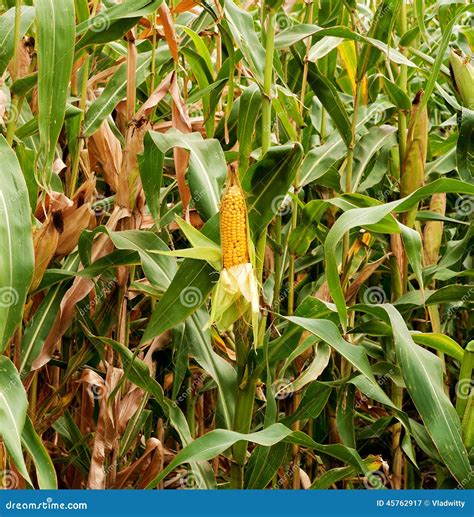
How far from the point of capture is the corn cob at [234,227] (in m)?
1.29

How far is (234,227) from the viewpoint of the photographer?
131cm

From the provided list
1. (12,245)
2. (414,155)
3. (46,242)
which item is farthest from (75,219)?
(414,155)

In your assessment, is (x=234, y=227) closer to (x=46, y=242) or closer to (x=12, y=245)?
(x=12, y=245)

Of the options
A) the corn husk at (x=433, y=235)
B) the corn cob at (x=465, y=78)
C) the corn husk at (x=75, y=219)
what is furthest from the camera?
the corn husk at (x=433, y=235)

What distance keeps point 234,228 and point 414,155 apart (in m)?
0.98

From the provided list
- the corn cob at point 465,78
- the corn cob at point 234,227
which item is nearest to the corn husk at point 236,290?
the corn cob at point 234,227

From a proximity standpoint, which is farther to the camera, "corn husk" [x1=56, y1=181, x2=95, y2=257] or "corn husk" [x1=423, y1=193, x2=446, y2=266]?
"corn husk" [x1=423, y1=193, x2=446, y2=266]

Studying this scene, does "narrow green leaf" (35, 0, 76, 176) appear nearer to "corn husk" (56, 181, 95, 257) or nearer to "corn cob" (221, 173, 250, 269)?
"corn cob" (221, 173, 250, 269)

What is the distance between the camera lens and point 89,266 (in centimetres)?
170

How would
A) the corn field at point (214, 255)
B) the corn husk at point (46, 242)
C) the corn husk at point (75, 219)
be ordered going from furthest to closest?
the corn husk at point (75, 219), the corn husk at point (46, 242), the corn field at point (214, 255)

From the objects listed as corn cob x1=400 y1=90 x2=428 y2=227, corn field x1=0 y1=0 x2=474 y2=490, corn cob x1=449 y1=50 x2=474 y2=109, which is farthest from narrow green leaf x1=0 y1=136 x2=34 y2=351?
corn cob x1=449 y1=50 x2=474 y2=109

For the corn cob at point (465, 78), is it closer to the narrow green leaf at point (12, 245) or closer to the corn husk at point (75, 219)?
the corn husk at point (75, 219)

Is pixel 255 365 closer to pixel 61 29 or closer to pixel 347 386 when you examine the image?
pixel 347 386

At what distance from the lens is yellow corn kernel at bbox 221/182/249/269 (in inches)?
50.9
